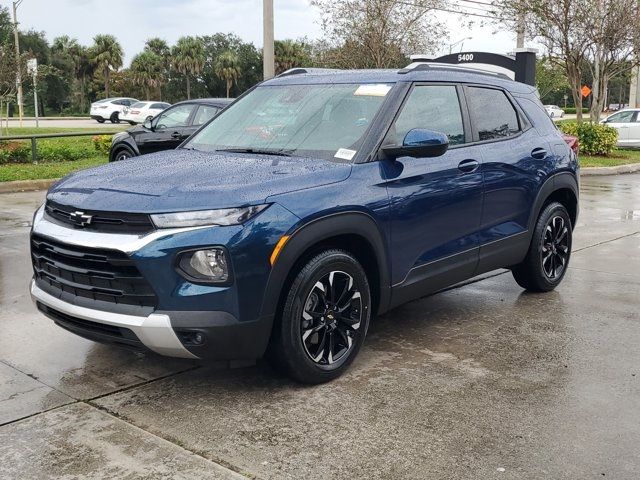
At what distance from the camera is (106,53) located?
6425cm

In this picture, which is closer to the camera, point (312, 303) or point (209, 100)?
point (312, 303)

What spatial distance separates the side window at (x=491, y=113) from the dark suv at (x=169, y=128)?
7735 millimetres

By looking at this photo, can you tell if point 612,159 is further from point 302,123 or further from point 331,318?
point 331,318

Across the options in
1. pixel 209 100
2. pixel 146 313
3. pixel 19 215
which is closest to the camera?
pixel 146 313

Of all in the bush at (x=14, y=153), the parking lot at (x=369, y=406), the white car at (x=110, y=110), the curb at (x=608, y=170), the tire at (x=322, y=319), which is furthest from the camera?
the white car at (x=110, y=110)

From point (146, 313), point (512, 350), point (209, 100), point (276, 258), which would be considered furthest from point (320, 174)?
point (209, 100)

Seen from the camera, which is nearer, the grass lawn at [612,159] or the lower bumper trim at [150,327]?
the lower bumper trim at [150,327]

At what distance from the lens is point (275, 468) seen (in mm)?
3295

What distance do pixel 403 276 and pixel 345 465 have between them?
5.16ft

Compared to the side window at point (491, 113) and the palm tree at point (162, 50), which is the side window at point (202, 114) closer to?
the side window at point (491, 113)

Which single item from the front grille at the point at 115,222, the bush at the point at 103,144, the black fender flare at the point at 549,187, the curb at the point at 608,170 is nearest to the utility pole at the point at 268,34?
the bush at the point at 103,144

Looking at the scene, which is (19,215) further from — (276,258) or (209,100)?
(276,258)

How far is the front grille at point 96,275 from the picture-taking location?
369 cm

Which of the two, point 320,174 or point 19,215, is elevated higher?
point 320,174
